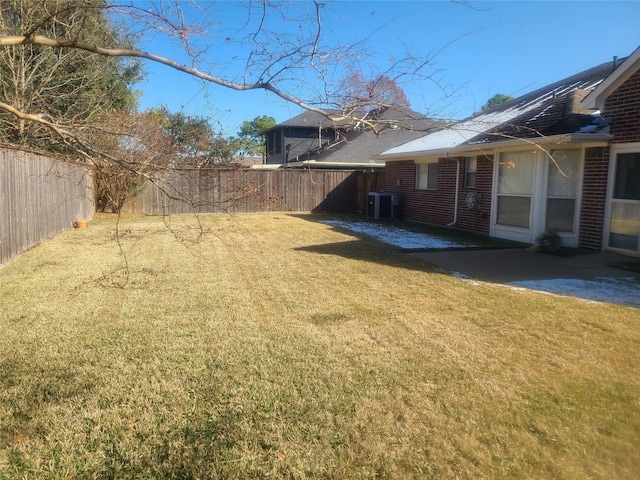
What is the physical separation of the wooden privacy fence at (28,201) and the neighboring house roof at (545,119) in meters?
7.84

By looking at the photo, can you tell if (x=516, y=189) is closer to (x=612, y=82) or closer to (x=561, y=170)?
(x=612, y=82)

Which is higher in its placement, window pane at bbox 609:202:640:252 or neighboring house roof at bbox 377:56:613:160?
neighboring house roof at bbox 377:56:613:160

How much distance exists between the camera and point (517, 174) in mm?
11438

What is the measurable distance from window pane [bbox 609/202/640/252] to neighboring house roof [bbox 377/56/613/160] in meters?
1.38

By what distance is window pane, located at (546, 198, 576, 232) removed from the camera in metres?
10.0

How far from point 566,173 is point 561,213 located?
88cm

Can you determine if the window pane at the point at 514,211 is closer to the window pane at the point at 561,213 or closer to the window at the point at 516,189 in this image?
the window at the point at 516,189

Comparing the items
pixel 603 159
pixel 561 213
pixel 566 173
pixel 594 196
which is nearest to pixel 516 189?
pixel 561 213

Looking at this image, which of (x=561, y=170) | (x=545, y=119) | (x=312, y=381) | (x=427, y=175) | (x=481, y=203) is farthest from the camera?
(x=427, y=175)

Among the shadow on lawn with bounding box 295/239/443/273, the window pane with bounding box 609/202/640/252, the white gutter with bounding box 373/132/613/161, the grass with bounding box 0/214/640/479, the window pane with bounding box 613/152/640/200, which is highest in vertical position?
the white gutter with bounding box 373/132/613/161

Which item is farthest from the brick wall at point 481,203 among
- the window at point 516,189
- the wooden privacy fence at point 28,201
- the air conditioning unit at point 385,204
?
the wooden privacy fence at point 28,201

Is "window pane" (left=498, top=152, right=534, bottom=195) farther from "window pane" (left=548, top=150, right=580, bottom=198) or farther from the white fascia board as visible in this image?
the white fascia board

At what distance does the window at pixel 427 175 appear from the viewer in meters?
15.5

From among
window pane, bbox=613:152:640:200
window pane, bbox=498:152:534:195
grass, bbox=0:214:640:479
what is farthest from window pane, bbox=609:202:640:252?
grass, bbox=0:214:640:479
